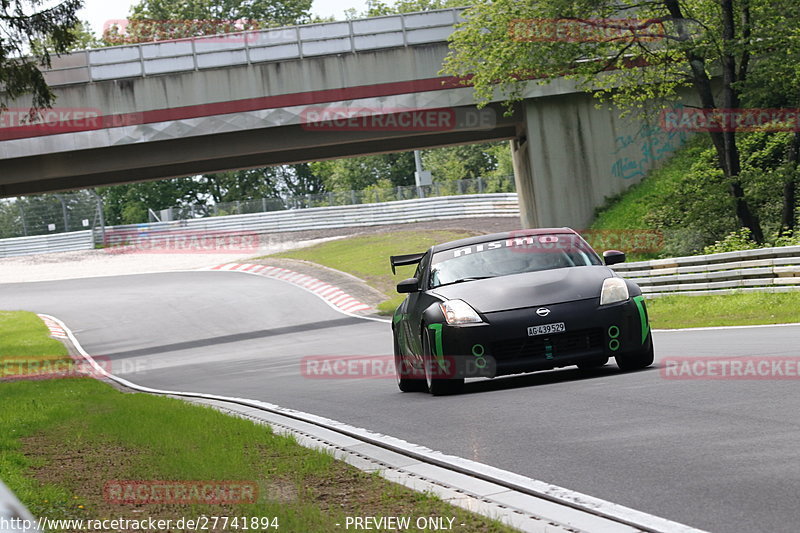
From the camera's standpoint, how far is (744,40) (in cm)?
2475

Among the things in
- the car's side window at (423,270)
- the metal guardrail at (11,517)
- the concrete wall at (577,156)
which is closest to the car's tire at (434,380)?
the car's side window at (423,270)

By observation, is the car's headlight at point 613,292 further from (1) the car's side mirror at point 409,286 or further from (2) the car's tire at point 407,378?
(2) the car's tire at point 407,378

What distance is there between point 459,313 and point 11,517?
806 centimetres

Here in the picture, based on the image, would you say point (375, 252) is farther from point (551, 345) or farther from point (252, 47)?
point (551, 345)

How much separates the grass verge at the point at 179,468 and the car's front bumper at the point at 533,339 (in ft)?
6.73

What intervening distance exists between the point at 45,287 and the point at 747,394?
51795mm

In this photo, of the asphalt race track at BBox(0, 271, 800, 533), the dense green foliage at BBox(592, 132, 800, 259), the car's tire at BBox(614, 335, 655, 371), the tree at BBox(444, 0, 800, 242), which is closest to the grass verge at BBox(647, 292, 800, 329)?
the asphalt race track at BBox(0, 271, 800, 533)

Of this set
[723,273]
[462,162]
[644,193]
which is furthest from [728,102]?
[462,162]

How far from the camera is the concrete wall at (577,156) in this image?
37812 millimetres

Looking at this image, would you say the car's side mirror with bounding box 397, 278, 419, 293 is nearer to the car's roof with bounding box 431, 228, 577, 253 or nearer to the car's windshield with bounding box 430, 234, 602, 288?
the car's windshield with bounding box 430, 234, 602, 288

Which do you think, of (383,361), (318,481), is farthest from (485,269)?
(383,361)

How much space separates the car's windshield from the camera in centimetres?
1133

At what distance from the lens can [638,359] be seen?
36.7 ft

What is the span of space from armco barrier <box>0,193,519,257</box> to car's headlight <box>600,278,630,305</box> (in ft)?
176
